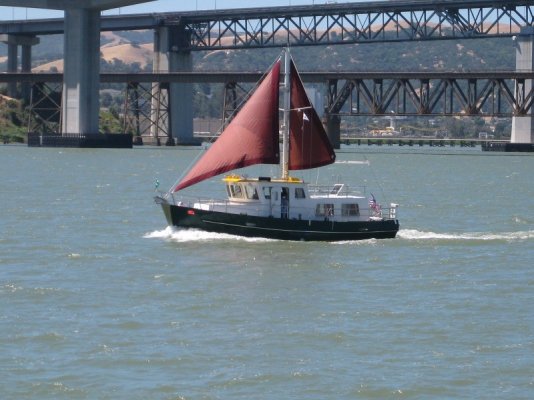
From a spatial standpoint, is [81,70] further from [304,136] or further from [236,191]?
[236,191]

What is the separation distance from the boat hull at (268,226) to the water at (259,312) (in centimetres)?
45

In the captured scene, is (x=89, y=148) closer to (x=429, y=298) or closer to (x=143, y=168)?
(x=143, y=168)

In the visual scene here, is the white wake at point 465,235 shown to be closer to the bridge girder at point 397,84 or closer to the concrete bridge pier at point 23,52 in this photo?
the bridge girder at point 397,84

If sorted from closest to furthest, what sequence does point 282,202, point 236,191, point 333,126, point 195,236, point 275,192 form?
1. point 195,236
2. point 282,202
3. point 275,192
4. point 236,191
5. point 333,126

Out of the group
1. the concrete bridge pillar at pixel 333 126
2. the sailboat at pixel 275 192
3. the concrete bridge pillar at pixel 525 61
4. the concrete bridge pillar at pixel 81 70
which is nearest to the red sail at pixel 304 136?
the sailboat at pixel 275 192

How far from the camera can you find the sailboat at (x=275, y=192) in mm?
48781

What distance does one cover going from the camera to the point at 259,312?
111 feet

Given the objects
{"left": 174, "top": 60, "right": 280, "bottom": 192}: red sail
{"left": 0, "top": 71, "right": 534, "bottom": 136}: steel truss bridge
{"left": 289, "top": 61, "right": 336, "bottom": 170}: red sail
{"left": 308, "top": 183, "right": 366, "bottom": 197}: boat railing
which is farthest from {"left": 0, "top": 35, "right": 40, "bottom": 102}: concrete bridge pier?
{"left": 174, "top": 60, "right": 280, "bottom": 192}: red sail

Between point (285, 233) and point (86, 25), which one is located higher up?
point (86, 25)

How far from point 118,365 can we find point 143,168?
77.4m

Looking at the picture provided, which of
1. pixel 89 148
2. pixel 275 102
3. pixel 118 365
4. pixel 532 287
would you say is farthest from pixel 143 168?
pixel 118 365

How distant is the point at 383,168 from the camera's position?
111m

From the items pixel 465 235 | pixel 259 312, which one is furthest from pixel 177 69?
pixel 259 312

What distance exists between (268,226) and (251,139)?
3.61 m
